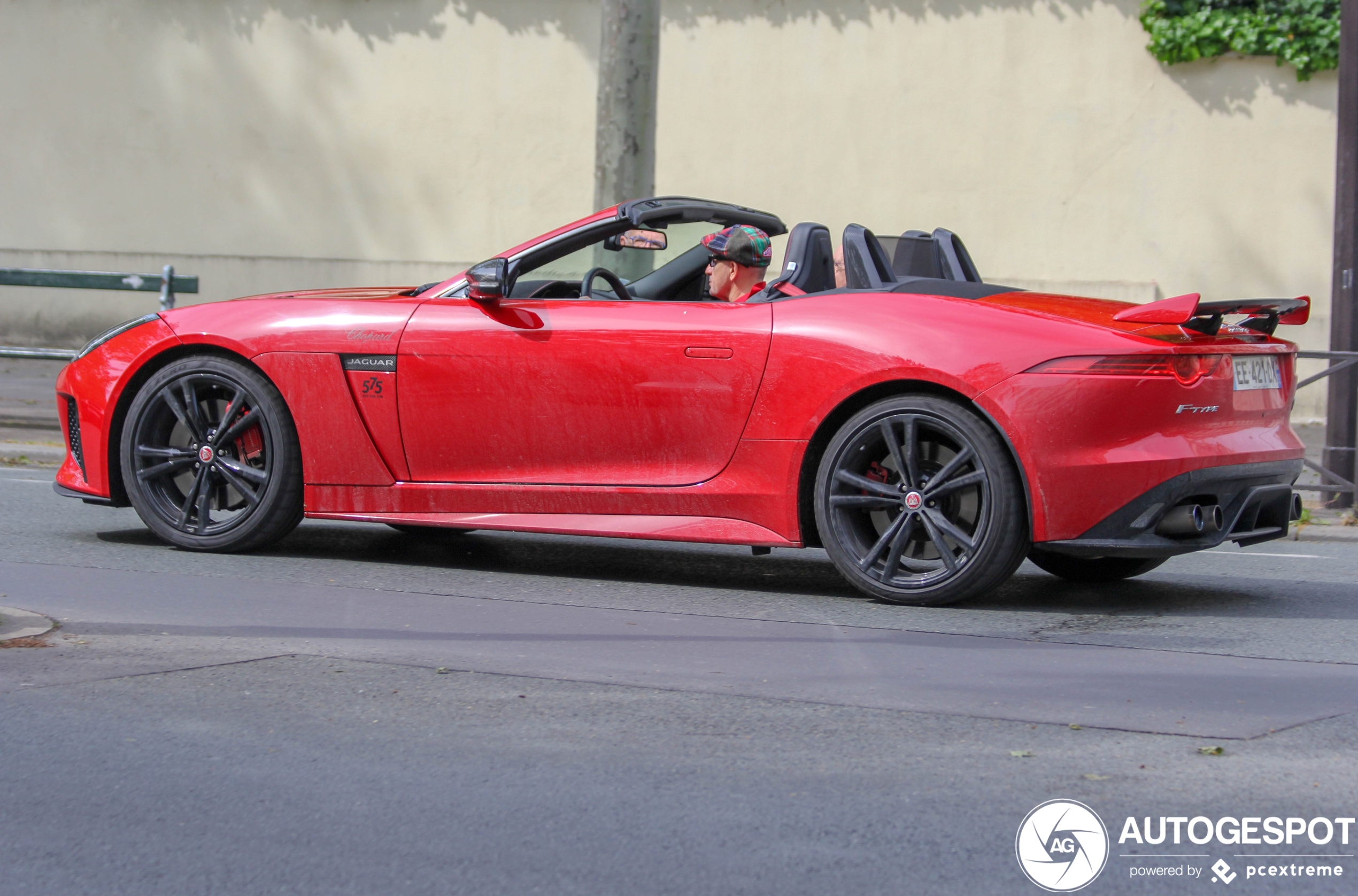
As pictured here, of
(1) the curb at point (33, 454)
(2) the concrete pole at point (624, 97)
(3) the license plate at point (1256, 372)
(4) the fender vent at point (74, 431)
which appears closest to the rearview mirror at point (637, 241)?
(3) the license plate at point (1256, 372)

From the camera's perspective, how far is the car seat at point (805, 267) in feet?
19.8

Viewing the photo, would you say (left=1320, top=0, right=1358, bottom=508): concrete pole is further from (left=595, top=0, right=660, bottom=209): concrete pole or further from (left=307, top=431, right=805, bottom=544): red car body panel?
(left=307, top=431, right=805, bottom=544): red car body panel

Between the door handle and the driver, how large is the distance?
650mm

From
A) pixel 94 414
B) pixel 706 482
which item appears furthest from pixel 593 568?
pixel 94 414

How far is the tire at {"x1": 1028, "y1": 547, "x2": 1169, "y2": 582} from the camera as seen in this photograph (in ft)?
21.3

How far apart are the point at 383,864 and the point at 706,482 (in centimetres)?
299

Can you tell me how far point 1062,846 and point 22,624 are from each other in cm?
349

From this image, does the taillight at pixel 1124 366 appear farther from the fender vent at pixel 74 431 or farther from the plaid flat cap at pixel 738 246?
the fender vent at pixel 74 431

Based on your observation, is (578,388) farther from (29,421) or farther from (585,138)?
(585,138)

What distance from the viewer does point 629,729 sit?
157 inches

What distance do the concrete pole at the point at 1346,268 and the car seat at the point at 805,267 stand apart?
14.6 ft

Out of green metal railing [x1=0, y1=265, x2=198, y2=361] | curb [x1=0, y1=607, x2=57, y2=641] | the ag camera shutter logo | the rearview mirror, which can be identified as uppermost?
green metal railing [x1=0, y1=265, x2=198, y2=361]

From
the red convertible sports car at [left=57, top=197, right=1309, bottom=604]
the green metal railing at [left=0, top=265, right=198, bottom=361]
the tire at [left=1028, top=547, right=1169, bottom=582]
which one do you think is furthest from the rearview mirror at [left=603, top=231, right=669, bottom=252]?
the green metal railing at [left=0, top=265, right=198, bottom=361]

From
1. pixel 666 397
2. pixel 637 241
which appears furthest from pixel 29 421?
pixel 666 397
